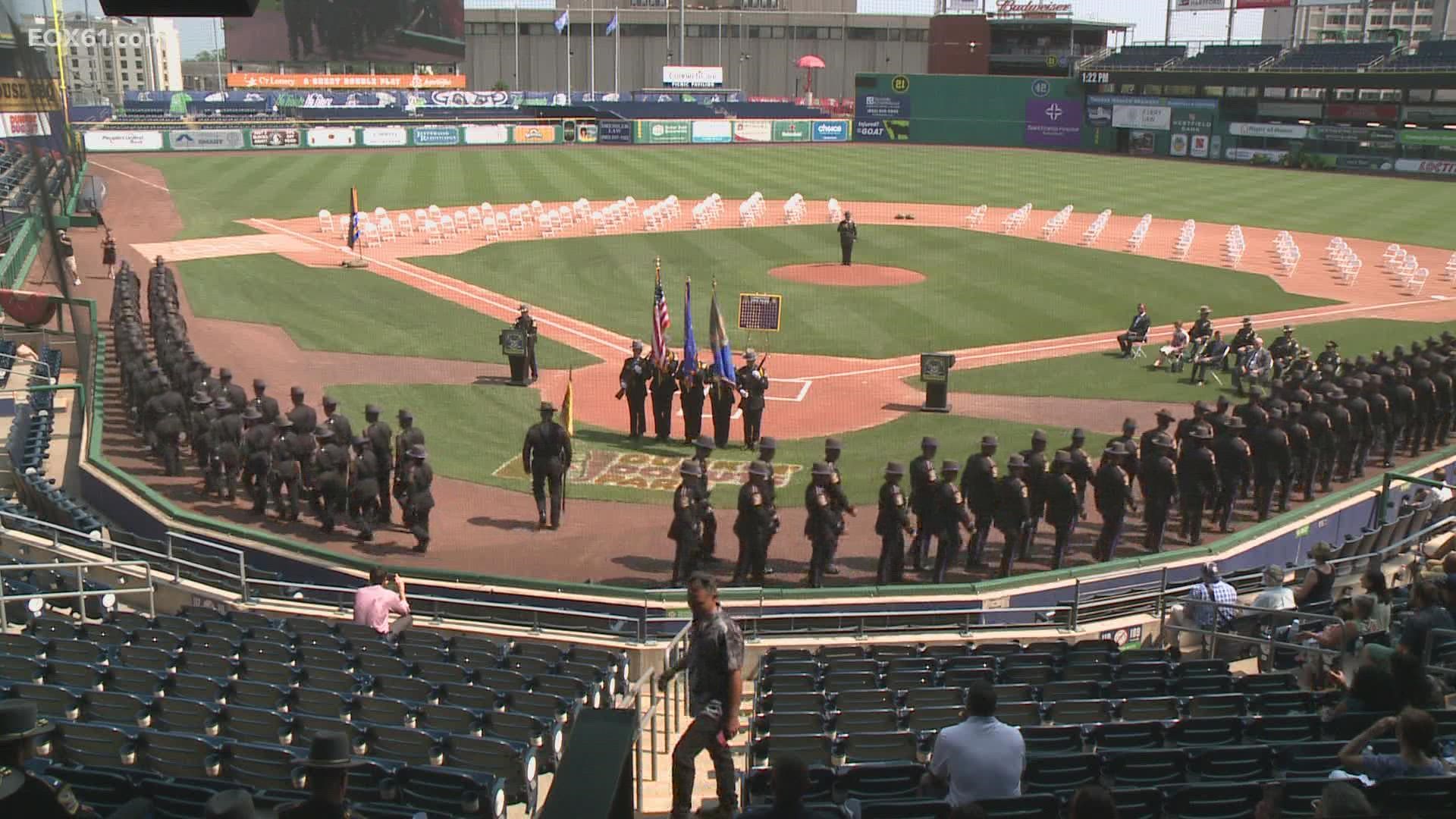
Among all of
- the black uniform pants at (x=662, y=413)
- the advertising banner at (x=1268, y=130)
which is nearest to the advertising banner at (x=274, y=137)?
the advertising banner at (x=1268, y=130)

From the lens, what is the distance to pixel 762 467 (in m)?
14.1

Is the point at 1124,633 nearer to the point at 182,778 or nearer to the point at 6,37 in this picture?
the point at 182,778

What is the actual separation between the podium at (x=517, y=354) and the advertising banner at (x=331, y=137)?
48490 mm

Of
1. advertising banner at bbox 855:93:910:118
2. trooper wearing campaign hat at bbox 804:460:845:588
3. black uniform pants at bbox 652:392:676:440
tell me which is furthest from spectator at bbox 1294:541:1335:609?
advertising banner at bbox 855:93:910:118

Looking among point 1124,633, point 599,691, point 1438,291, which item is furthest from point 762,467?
point 1438,291

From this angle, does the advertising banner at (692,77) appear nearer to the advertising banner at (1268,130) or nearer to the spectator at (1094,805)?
the advertising banner at (1268,130)

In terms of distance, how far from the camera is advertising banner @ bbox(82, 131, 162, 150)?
202 feet

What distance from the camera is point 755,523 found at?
14438 millimetres

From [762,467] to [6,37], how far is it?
11366mm

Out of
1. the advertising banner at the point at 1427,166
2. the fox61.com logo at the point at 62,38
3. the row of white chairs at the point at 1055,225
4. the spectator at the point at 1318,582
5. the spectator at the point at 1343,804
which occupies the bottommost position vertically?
the spectator at the point at 1318,582

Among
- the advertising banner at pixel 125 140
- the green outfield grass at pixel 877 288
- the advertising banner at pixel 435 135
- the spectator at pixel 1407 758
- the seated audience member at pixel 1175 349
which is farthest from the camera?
the advertising banner at pixel 435 135

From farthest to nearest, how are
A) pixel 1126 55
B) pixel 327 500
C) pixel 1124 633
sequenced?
pixel 1126 55 < pixel 327 500 < pixel 1124 633

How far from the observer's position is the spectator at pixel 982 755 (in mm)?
6227

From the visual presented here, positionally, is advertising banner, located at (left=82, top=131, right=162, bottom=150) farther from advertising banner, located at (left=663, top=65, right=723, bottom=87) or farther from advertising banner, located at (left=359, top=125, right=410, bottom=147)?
advertising banner, located at (left=663, top=65, right=723, bottom=87)
